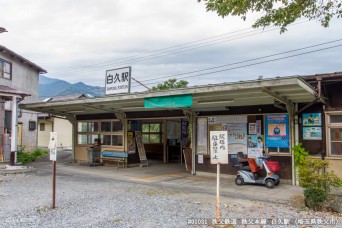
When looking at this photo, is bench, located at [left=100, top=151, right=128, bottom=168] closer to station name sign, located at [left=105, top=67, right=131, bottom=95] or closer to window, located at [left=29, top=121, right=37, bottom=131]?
station name sign, located at [left=105, top=67, right=131, bottom=95]

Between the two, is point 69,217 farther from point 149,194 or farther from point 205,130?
point 205,130

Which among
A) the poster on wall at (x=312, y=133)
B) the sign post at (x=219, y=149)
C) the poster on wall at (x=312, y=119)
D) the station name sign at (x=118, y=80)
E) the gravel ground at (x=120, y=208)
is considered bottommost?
the gravel ground at (x=120, y=208)

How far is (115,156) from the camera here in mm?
12953

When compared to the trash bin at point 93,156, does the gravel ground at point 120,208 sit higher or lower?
lower

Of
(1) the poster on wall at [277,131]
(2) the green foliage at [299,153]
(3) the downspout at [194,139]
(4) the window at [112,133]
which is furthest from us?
(4) the window at [112,133]

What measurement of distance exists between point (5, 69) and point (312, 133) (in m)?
16.2

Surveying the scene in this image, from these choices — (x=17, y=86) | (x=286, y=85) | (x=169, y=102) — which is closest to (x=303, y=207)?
(x=286, y=85)

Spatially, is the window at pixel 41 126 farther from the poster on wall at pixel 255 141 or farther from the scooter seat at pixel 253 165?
the scooter seat at pixel 253 165

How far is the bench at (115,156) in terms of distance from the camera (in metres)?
12.7

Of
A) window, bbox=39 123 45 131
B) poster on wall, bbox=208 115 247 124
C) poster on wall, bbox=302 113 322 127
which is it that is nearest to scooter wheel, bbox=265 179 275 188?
poster on wall, bbox=302 113 322 127

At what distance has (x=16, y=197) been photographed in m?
7.10

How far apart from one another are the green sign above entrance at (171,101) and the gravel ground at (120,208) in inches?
87.7

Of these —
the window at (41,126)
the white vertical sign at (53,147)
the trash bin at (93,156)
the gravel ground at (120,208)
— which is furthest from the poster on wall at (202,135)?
the window at (41,126)

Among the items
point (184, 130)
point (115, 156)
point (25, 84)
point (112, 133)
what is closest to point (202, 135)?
point (184, 130)
